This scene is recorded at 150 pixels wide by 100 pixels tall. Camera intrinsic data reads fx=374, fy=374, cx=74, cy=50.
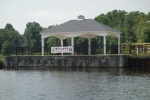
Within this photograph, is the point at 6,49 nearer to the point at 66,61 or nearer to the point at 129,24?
the point at 129,24

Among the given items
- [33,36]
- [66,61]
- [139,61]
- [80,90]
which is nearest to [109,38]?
[139,61]

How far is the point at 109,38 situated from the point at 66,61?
2979 cm

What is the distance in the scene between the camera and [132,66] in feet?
159

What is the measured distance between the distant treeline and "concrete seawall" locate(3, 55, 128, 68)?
5309 millimetres

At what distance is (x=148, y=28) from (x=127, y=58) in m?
24.9

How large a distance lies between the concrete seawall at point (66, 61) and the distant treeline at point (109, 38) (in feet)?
17.4

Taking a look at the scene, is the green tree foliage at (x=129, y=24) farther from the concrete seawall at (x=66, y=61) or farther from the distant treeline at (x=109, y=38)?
the concrete seawall at (x=66, y=61)

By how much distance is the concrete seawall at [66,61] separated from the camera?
46.6 m

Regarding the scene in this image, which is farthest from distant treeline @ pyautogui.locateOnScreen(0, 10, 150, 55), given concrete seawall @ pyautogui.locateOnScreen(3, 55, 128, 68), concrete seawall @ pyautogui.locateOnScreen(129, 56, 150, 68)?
concrete seawall @ pyautogui.locateOnScreen(129, 56, 150, 68)

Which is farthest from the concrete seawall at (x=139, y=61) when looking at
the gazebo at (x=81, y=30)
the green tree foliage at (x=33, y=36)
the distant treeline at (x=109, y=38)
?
the green tree foliage at (x=33, y=36)

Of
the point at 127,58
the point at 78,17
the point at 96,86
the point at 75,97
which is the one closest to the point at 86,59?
the point at 127,58

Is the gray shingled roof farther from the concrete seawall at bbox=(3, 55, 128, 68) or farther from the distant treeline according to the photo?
the concrete seawall at bbox=(3, 55, 128, 68)

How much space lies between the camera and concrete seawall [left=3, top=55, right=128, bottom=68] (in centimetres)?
4662

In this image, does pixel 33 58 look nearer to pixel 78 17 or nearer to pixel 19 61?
pixel 19 61
